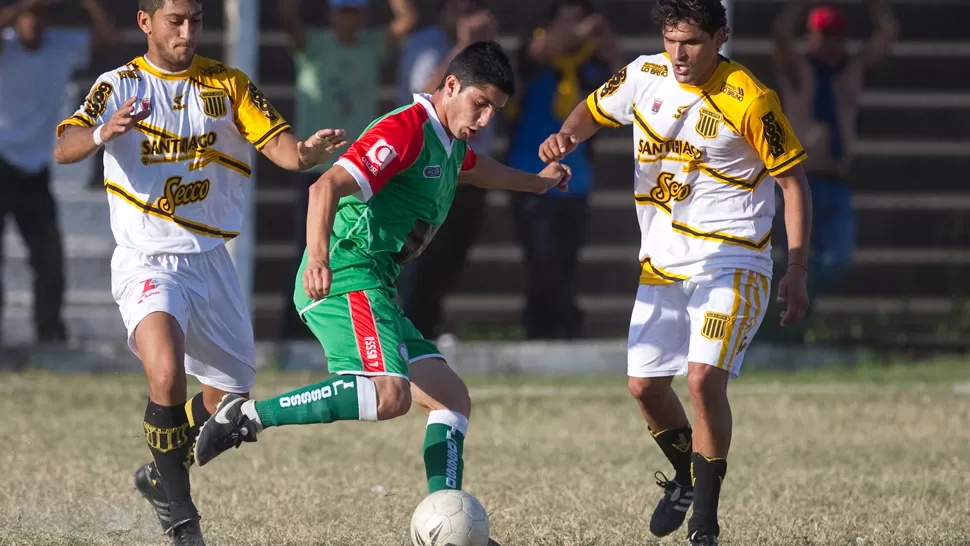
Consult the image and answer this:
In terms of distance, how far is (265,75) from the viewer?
12555mm

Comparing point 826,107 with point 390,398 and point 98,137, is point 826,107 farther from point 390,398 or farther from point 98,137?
point 98,137

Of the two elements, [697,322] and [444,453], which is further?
[697,322]

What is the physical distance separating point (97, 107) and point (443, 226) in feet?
17.4

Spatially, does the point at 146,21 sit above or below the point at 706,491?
above

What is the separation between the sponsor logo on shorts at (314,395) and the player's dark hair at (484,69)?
1227 millimetres

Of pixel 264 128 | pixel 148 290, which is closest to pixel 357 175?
pixel 264 128

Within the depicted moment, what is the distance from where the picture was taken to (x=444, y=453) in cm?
588

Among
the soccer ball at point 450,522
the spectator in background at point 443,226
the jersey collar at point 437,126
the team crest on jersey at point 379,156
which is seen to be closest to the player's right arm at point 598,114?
the jersey collar at point 437,126

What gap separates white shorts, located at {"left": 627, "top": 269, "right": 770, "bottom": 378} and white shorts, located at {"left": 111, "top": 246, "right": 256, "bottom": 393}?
5.34 ft

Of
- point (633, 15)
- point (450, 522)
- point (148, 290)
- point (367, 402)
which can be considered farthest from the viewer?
point (633, 15)

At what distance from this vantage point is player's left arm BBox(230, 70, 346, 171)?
6168 mm

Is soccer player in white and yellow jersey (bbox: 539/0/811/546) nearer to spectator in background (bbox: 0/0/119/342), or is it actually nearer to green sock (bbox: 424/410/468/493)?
green sock (bbox: 424/410/468/493)

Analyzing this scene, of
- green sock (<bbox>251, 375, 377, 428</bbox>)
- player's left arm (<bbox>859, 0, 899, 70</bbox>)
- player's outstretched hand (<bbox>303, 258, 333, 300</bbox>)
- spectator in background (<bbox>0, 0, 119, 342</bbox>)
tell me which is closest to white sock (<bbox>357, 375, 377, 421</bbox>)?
green sock (<bbox>251, 375, 377, 428</bbox>)

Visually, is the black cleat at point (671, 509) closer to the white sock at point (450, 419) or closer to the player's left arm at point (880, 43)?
the white sock at point (450, 419)
